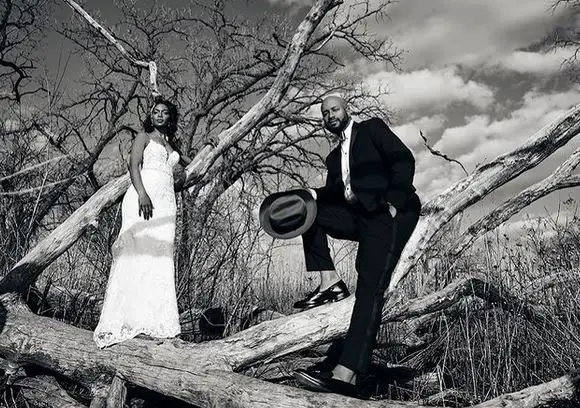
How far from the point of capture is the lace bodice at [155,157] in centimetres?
424

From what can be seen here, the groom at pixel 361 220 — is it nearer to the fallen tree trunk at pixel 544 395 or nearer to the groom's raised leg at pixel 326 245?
the groom's raised leg at pixel 326 245

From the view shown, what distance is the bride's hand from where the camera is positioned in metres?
4.07

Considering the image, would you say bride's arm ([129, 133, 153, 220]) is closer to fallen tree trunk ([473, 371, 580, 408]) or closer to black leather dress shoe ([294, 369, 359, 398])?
black leather dress shoe ([294, 369, 359, 398])

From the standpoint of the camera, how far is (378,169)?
3264 millimetres

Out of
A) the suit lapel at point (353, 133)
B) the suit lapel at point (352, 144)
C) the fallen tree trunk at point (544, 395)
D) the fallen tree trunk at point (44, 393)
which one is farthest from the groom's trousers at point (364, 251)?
the fallen tree trunk at point (44, 393)

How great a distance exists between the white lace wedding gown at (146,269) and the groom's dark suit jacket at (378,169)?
4.68ft

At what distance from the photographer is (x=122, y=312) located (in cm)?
384

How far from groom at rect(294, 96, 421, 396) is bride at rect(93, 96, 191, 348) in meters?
1.15

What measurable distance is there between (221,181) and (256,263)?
116cm

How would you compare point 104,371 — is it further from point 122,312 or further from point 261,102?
point 261,102

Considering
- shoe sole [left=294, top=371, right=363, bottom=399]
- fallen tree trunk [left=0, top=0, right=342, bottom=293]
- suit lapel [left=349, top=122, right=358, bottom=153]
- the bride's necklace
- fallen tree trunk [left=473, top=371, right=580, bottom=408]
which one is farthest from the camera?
fallen tree trunk [left=0, top=0, right=342, bottom=293]

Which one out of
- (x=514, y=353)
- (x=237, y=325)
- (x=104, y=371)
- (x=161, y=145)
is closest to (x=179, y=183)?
(x=161, y=145)

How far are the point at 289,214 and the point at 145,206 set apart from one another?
132 cm

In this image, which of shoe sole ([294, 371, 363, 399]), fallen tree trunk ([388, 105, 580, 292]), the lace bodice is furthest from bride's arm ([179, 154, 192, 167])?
shoe sole ([294, 371, 363, 399])
